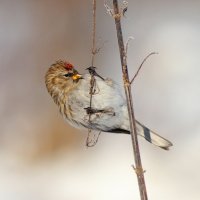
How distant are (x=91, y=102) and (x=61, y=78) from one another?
244 mm

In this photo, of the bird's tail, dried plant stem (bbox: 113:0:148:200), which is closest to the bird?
the bird's tail

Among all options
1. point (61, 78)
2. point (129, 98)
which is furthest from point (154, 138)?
point (129, 98)

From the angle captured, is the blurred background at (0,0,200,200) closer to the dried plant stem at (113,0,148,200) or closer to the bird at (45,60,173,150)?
the bird at (45,60,173,150)

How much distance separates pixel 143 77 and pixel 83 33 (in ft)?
2.94

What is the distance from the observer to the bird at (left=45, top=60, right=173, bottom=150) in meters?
3.00

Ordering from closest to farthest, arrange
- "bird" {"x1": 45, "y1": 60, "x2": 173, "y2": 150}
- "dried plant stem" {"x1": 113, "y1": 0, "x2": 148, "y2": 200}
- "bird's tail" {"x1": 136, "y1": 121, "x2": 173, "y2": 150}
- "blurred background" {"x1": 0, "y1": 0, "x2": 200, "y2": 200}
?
"dried plant stem" {"x1": 113, "y1": 0, "x2": 148, "y2": 200} < "bird" {"x1": 45, "y1": 60, "x2": 173, "y2": 150} < "bird's tail" {"x1": 136, "y1": 121, "x2": 173, "y2": 150} < "blurred background" {"x1": 0, "y1": 0, "x2": 200, "y2": 200}

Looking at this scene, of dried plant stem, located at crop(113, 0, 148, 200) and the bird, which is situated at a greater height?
the bird

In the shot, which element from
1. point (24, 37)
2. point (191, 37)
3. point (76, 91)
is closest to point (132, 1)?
point (191, 37)

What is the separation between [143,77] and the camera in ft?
25.3

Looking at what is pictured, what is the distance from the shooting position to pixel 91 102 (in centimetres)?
295

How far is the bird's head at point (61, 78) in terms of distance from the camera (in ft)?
10.0

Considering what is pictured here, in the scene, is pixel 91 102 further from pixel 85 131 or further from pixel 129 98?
pixel 85 131

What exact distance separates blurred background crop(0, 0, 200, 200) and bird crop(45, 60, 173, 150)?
9.90 ft

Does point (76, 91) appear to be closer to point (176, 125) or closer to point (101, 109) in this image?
point (101, 109)
